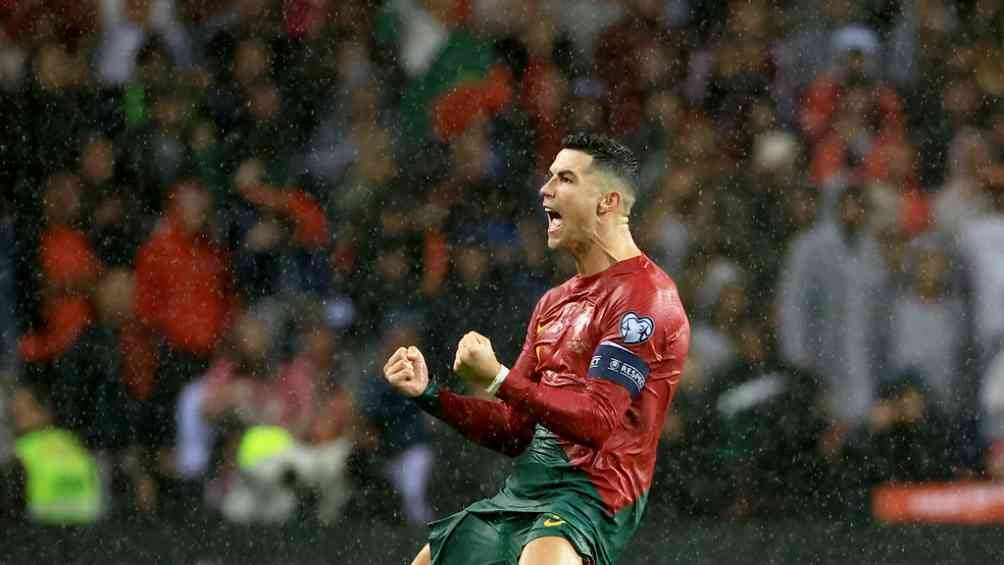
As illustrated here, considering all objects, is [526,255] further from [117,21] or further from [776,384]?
[117,21]

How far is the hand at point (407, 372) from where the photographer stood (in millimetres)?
3967

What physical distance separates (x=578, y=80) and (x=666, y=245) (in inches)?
31.5

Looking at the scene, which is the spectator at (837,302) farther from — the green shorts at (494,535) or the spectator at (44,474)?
the green shorts at (494,535)

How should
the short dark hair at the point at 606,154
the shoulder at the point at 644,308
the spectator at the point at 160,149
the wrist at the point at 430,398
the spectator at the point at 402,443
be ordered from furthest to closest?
the spectator at the point at 160,149 < the spectator at the point at 402,443 < the short dark hair at the point at 606,154 < the wrist at the point at 430,398 < the shoulder at the point at 644,308

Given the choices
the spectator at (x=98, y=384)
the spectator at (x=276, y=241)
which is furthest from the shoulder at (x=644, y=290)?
the spectator at (x=98, y=384)

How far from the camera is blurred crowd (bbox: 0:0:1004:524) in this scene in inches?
257

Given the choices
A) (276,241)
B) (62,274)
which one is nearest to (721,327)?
(276,241)

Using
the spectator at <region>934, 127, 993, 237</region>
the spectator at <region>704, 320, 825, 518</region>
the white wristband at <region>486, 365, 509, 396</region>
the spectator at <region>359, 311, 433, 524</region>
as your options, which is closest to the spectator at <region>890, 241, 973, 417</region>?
the spectator at <region>934, 127, 993, 237</region>

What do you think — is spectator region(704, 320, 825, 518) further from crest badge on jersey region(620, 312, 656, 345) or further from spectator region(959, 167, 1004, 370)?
crest badge on jersey region(620, 312, 656, 345)

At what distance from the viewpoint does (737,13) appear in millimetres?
7375

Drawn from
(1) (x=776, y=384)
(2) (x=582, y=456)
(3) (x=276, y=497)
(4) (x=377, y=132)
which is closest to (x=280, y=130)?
(4) (x=377, y=132)

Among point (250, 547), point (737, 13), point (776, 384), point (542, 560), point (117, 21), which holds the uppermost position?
point (737, 13)

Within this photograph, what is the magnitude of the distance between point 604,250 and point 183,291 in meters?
2.80

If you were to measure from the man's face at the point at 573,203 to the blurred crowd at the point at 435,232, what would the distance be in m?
2.17
